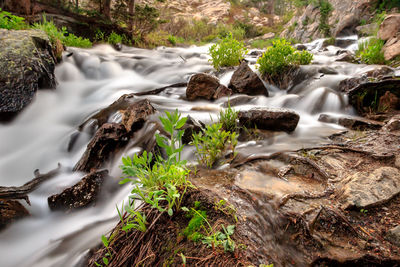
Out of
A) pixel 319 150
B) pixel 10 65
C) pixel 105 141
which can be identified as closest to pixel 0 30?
pixel 10 65

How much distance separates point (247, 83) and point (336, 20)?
16.6 m

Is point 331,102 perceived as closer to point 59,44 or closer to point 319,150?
point 319,150

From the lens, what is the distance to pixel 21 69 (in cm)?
415

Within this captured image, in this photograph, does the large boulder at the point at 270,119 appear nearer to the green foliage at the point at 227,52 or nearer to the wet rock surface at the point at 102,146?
the wet rock surface at the point at 102,146

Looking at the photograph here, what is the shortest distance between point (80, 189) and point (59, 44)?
18.7ft

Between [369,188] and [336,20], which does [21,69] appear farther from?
[336,20]

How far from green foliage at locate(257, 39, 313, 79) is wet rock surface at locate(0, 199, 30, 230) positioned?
5.98 m

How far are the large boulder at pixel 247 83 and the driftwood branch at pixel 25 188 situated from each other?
4.27 metres

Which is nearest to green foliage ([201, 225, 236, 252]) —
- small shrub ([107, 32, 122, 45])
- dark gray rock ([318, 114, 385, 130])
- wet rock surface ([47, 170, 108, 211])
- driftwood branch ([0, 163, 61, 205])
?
wet rock surface ([47, 170, 108, 211])

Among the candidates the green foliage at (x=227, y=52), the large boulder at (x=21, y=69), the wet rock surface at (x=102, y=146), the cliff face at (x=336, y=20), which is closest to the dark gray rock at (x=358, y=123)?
the wet rock surface at (x=102, y=146)

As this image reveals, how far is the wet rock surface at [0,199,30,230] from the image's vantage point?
211 centimetres

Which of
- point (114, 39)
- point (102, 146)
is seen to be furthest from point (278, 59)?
point (114, 39)

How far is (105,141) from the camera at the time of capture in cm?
307

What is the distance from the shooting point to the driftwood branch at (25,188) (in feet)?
7.96
